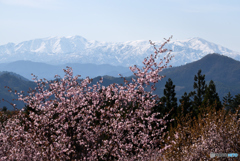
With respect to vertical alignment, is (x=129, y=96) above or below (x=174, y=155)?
above

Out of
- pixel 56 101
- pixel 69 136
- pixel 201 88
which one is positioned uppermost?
pixel 56 101

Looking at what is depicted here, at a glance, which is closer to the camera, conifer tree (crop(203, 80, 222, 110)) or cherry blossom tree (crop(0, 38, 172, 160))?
cherry blossom tree (crop(0, 38, 172, 160))

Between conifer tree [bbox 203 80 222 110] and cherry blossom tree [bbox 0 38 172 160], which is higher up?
cherry blossom tree [bbox 0 38 172 160]

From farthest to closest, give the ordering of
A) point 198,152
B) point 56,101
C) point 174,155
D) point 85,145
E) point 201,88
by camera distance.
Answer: point 201,88 → point 56,101 → point 85,145 → point 174,155 → point 198,152

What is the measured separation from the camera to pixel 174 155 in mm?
12375

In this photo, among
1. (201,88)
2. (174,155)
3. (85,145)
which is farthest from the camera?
(201,88)

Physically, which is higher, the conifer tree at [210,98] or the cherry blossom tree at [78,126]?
the cherry blossom tree at [78,126]

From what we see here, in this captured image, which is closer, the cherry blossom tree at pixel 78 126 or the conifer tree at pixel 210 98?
the cherry blossom tree at pixel 78 126

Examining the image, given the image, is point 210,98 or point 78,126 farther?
point 210,98

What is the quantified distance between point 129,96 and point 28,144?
5.51 m

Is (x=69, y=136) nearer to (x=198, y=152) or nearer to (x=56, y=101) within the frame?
(x=56, y=101)

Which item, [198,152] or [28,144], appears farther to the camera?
[28,144]

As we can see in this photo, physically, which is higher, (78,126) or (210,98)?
(78,126)

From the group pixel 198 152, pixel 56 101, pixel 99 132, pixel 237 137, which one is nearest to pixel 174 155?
pixel 198 152
